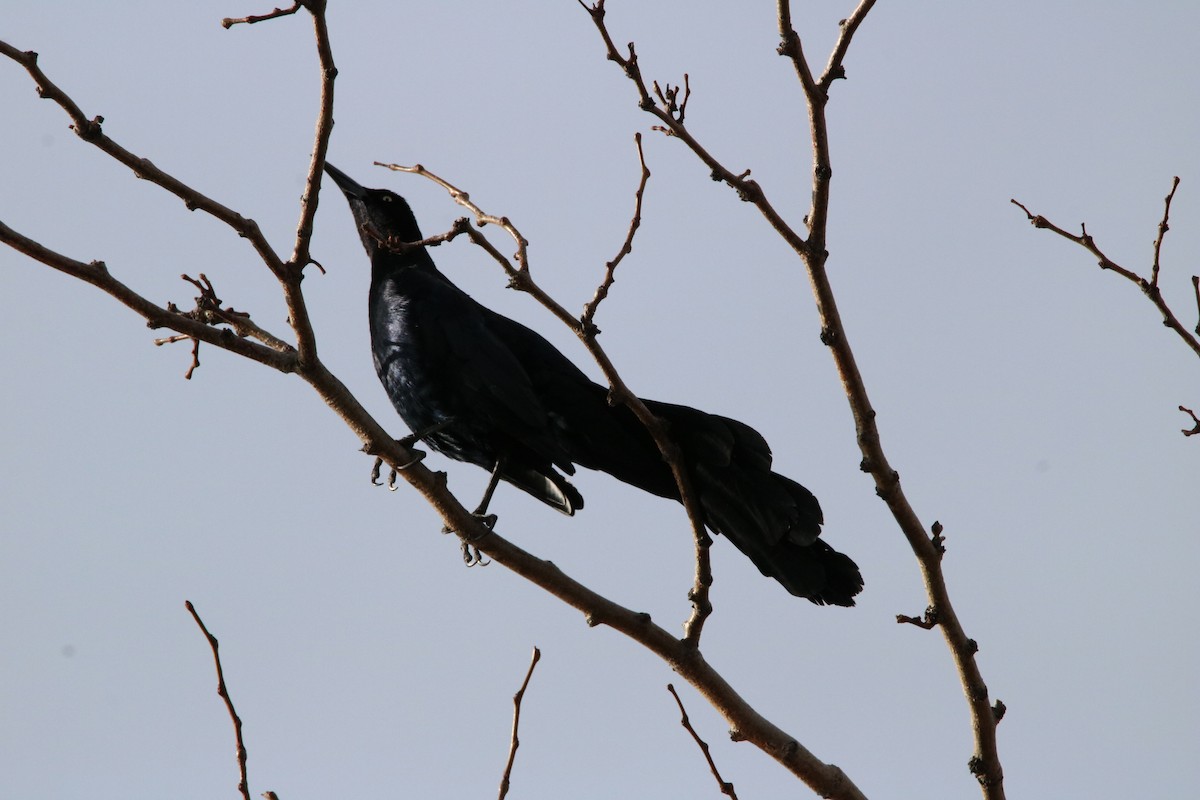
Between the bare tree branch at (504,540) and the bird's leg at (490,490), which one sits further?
the bird's leg at (490,490)

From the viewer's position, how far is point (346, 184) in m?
6.71

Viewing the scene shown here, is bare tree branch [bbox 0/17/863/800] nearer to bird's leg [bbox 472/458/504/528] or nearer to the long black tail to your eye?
the long black tail

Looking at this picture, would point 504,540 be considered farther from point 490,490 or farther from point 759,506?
point 490,490

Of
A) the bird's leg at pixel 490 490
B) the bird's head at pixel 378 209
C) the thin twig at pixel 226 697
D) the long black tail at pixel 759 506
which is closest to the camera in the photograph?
the thin twig at pixel 226 697

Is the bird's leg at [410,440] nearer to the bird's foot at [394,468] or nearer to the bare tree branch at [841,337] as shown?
the bird's foot at [394,468]

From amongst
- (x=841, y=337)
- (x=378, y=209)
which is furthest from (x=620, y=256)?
(x=378, y=209)

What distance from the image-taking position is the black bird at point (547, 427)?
15.5 feet

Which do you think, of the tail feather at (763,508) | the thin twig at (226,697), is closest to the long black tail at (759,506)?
the tail feather at (763,508)

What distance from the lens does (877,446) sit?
3660 mm

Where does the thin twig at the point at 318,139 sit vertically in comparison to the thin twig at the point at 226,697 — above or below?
above

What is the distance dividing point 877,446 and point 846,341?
32 centimetres

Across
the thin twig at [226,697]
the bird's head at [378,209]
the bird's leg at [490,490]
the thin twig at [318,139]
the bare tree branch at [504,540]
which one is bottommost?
the thin twig at [226,697]

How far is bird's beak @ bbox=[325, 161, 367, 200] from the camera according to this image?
21.9 ft

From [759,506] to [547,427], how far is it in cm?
109
